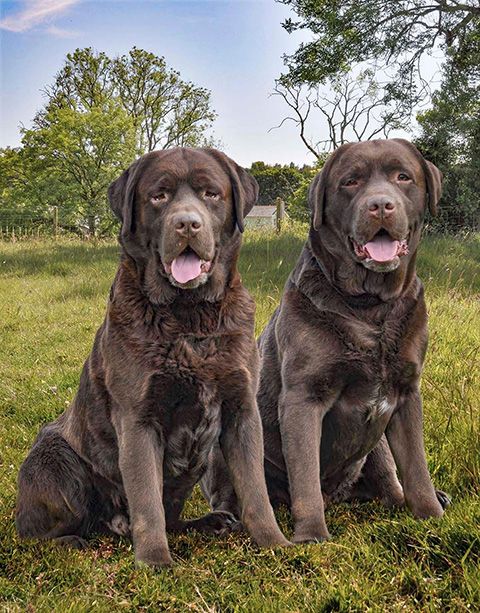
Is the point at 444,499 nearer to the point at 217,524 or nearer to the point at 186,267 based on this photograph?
the point at 217,524

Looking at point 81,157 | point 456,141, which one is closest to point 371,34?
point 456,141

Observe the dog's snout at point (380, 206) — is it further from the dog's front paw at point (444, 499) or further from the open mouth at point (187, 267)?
the dog's front paw at point (444, 499)

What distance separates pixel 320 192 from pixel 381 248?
41cm

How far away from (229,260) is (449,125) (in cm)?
1934

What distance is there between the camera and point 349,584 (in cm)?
289

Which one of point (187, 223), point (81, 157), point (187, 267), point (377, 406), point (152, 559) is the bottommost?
point (152, 559)

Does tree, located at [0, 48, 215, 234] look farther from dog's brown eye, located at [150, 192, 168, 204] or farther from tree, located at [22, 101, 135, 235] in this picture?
dog's brown eye, located at [150, 192, 168, 204]

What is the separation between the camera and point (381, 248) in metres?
3.49

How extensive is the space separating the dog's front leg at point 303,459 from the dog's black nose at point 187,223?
95 cm

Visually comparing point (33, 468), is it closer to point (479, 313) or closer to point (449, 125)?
point (479, 313)

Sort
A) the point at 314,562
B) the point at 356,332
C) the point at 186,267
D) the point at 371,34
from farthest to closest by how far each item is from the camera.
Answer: the point at 371,34, the point at 356,332, the point at 186,267, the point at 314,562

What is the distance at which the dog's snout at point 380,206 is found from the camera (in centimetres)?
332

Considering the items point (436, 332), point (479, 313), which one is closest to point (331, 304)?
point (436, 332)

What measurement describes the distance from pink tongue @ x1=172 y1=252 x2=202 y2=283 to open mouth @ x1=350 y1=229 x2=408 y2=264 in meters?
0.77
